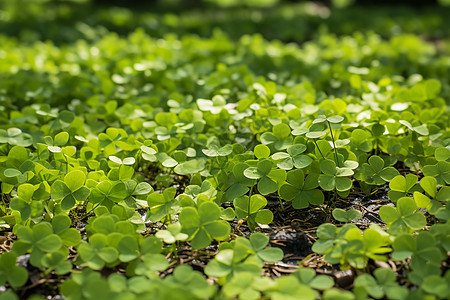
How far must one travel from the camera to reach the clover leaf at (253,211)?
1473mm

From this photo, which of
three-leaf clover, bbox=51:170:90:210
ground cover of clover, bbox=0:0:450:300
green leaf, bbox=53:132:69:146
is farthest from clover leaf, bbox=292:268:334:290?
green leaf, bbox=53:132:69:146

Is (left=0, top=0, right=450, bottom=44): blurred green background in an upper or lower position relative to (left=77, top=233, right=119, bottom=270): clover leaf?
lower

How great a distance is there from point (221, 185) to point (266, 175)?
8.0 inches

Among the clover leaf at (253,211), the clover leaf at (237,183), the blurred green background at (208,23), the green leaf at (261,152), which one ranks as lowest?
the blurred green background at (208,23)

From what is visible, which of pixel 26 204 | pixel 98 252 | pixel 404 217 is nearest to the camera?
pixel 98 252

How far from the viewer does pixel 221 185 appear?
5.36ft

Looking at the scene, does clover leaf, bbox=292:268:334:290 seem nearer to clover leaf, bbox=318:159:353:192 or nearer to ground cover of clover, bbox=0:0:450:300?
ground cover of clover, bbox=0:0:450:300

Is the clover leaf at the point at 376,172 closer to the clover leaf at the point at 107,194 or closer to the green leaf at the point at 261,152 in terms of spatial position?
the green leaf at the point at 261,152

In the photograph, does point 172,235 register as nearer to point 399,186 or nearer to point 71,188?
point 71,188

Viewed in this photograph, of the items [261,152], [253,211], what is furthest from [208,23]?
[253,211]

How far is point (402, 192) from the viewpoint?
1.48m

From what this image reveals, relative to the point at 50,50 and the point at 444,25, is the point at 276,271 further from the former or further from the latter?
the point at 444,25

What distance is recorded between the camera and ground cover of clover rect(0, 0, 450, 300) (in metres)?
1.19

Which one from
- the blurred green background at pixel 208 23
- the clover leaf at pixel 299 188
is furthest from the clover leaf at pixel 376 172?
the blurred green background at pixel 208 23
